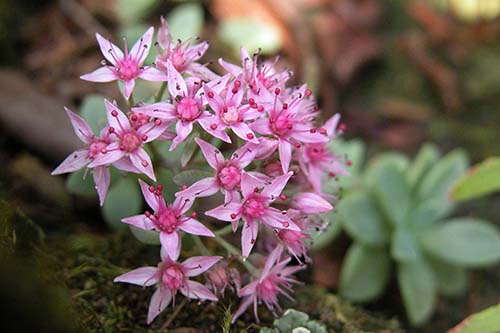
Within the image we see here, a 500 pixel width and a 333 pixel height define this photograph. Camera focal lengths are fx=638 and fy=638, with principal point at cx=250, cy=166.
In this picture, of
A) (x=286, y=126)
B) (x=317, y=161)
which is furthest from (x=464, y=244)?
(x=286, y=126)

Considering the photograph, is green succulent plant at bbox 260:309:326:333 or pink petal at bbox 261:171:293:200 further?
green succulent plant at bbox 260:309:326:333

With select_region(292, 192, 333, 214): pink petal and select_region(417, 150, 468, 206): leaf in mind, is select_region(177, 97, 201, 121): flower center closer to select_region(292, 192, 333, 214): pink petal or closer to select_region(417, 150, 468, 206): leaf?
select_region(292, 192, 333, 214): pink petal

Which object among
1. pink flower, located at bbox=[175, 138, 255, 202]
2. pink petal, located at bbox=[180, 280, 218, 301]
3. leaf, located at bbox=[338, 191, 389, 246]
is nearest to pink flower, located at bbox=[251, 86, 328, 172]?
pink flower, located at bbox=[175, 138, 255, 202]

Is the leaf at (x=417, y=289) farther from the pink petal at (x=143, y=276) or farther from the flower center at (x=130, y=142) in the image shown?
the flower center at (x=130, y=142)

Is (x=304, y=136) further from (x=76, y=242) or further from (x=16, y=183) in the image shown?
(x=16, y=183)

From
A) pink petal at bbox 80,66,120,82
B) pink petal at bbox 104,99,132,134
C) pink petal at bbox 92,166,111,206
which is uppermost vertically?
pink petal at bbox 80,66,120,82

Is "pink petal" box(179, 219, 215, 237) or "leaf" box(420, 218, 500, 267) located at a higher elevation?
"pink petal" box(179, 219, 215, 237)

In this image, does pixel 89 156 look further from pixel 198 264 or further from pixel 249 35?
pixel 249 35

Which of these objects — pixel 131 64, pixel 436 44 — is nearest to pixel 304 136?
pixel 131 64
